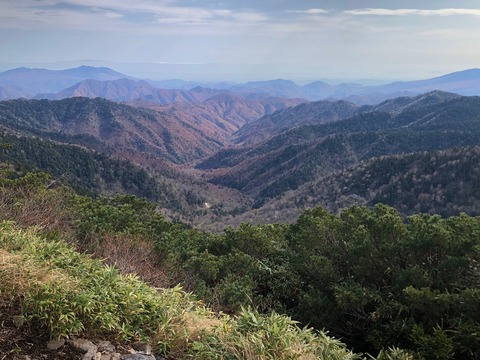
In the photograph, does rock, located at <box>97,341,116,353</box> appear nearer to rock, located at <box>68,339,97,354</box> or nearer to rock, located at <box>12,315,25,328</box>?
rock, located at <box>68,339,97,354</box>

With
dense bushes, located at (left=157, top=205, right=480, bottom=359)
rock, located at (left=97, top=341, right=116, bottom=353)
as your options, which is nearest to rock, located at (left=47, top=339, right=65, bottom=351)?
rock, located at (left=97, top=341, right=116, bottom=353)

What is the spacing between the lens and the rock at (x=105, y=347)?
4574 mm

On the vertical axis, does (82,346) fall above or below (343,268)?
above

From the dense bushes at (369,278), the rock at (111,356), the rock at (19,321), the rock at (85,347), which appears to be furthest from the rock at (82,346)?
the dense bushes at (369,278)

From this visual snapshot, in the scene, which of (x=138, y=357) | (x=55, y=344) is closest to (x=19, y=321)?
(x=55, y=344)

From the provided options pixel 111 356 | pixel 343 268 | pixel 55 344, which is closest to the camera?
pixel 55 344

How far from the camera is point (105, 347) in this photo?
4621 mm

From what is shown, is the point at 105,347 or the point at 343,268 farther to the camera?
the point at 343,268

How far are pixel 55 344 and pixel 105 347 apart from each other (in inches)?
22.4

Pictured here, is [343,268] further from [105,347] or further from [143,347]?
[105,347]

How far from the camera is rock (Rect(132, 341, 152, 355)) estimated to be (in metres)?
4.78

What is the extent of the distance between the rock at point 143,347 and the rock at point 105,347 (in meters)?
0.29

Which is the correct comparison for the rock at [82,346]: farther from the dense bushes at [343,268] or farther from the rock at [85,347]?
the dense bushes at [343,268]

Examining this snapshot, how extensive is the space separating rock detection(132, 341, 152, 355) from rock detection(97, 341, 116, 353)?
288mm
